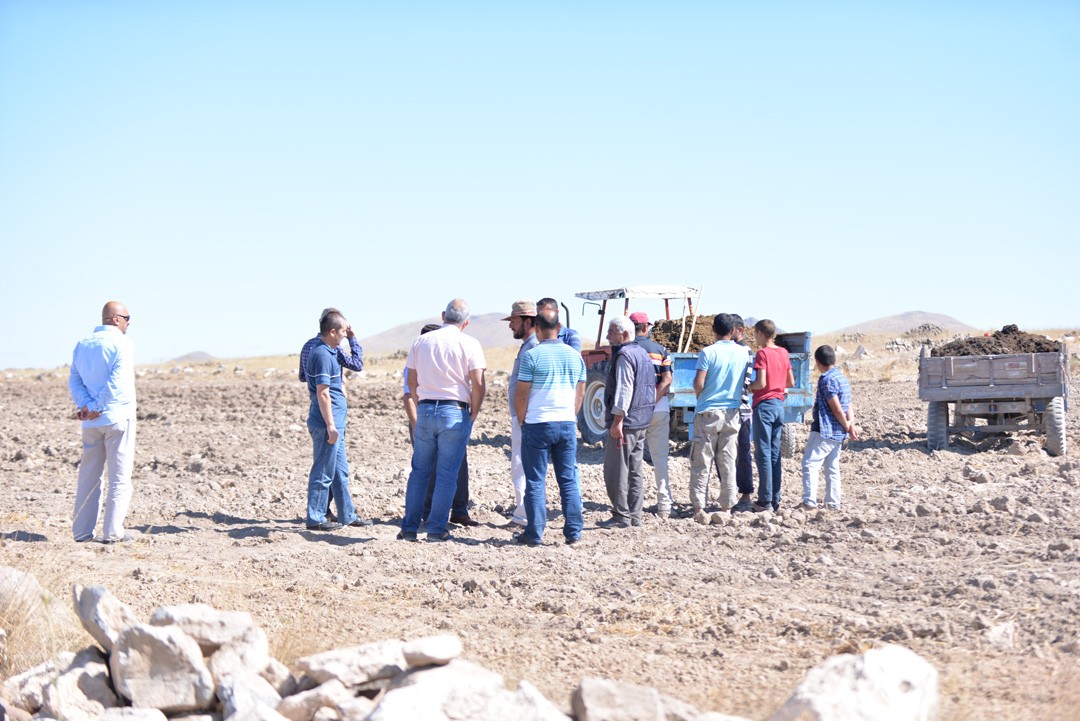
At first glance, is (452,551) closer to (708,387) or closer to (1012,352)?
(708,387)

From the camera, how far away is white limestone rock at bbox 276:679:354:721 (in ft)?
14.3

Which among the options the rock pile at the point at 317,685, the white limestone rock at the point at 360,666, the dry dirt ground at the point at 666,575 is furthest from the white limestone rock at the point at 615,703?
the white limestone rock at the point at 360,666

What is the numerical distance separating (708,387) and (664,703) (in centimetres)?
495

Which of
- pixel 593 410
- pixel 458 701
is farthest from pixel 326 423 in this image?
pixel 593 410

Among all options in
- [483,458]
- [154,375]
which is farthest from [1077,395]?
[154,375]

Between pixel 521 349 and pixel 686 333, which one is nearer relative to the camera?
pixel 521 349

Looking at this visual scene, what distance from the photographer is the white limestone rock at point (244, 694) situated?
4.40 meters

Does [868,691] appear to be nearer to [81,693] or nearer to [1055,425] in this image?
[81,693]

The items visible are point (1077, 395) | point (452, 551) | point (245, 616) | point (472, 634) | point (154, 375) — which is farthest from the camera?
point (154, 375)

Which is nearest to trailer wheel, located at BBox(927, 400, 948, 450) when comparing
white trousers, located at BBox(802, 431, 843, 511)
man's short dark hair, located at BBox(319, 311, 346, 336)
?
white trousers, located at BBox(802, 431, 843, 511)

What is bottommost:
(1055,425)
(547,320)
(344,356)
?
(1055,425)

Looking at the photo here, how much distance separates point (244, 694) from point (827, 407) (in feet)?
18.5

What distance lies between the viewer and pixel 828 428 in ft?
28.9

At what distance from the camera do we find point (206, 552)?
810 cm
